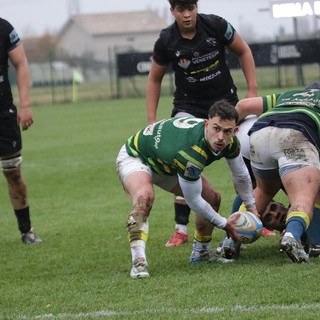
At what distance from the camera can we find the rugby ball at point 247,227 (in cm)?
736

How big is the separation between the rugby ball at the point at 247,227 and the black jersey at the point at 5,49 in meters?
2.89

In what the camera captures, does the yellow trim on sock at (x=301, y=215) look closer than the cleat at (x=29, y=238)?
Yes

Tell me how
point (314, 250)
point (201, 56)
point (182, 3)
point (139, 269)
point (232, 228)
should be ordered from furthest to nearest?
1. point (201, 56)
2. point (182, 3)
3. point (314, 250)
4. point (232, 228)
5. point (139, 269)

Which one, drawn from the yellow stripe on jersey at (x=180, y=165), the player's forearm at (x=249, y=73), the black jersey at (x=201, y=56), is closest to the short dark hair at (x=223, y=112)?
the yellow stripe on jersey at (x=180, y=165)

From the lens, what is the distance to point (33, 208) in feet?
40.4

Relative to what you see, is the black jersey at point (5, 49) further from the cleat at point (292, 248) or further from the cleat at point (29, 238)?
the cleat at point (292, 248)

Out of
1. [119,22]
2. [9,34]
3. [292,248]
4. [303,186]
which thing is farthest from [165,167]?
[119,22]

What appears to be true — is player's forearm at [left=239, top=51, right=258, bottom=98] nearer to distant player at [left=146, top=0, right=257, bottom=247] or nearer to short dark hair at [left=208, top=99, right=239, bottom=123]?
distant player at [left=146, top=0, right=257, bottom=247]

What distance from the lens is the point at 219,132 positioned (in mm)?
6902

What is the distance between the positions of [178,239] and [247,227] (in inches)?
66.1

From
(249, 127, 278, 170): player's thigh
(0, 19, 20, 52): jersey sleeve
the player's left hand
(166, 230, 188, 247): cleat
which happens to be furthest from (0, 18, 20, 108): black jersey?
(249, 127, 278, 170): player's thigh

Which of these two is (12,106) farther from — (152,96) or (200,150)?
(200,150)

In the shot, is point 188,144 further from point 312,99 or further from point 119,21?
point 119,21

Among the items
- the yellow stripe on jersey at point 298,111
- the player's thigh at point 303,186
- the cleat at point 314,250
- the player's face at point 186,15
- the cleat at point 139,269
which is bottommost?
the cleat at point 314,250
